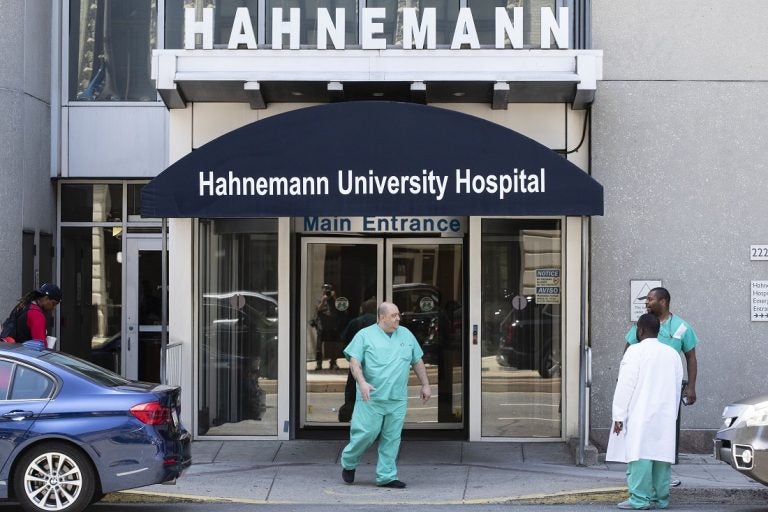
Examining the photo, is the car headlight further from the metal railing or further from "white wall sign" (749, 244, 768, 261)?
the metal railing

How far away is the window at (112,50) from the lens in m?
15.4

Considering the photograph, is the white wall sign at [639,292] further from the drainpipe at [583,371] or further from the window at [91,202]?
the window at [91,202]

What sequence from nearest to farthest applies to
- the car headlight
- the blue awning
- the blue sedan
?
the blue sedan
the car headlight
the blue awning

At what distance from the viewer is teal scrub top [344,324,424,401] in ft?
34.2

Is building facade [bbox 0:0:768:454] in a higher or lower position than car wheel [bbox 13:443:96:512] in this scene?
higher

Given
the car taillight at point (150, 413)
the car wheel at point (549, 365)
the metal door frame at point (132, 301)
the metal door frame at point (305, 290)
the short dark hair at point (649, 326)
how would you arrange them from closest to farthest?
the car taillight at point (150, 413) < the short dark hair at point (649, 326) < the car wheel at point (549, 365) < the metal door frame at point (305, 290) < the metal door frame at point (132, 301)

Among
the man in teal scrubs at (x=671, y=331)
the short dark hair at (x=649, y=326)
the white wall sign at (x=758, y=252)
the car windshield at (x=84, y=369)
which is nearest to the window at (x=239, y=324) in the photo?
the car windshield at (x=84, y=369)

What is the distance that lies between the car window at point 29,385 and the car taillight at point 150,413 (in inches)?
28.9

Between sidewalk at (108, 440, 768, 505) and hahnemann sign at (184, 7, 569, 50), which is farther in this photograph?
hahnemann sign at (184, 7, 569, 50)

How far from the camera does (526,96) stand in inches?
491

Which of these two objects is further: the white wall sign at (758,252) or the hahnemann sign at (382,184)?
the white wall sign at (758,252)

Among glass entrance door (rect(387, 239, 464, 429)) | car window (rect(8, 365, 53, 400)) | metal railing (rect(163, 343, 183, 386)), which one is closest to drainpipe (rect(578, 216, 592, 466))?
glass entrance door (rect(387, 239, 464, 429))

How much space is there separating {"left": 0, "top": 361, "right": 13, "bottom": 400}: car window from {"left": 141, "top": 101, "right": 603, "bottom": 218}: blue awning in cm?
237

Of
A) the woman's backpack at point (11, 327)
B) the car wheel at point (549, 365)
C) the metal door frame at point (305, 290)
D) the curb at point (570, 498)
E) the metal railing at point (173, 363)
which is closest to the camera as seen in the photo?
the curb at point (570, 498)
